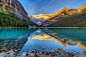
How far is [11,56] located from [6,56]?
74 centimetres

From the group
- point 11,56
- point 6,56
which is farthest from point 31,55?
point 6,56

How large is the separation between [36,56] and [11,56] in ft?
9.44

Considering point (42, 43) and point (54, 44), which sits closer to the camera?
point (54, 44)

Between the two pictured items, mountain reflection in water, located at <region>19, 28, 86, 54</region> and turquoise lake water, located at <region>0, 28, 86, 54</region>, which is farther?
turquoise lake water, located at <region>0, 28, 86, 54</region>

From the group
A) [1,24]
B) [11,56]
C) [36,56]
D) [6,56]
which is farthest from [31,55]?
[1,24]

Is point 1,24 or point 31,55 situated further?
point 1,24

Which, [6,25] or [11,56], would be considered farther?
[6,25]

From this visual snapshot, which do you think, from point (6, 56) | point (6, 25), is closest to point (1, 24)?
point (6, 25)

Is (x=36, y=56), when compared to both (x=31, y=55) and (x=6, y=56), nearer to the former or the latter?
(x=31, y=55)

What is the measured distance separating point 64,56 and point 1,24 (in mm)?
168947

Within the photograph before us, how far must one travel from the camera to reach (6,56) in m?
7.82

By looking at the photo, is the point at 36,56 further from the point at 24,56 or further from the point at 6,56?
the point at 6,56

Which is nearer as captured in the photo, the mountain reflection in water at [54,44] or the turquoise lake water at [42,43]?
the mountain reflection in water at [54,44]

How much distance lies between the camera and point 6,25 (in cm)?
15562
